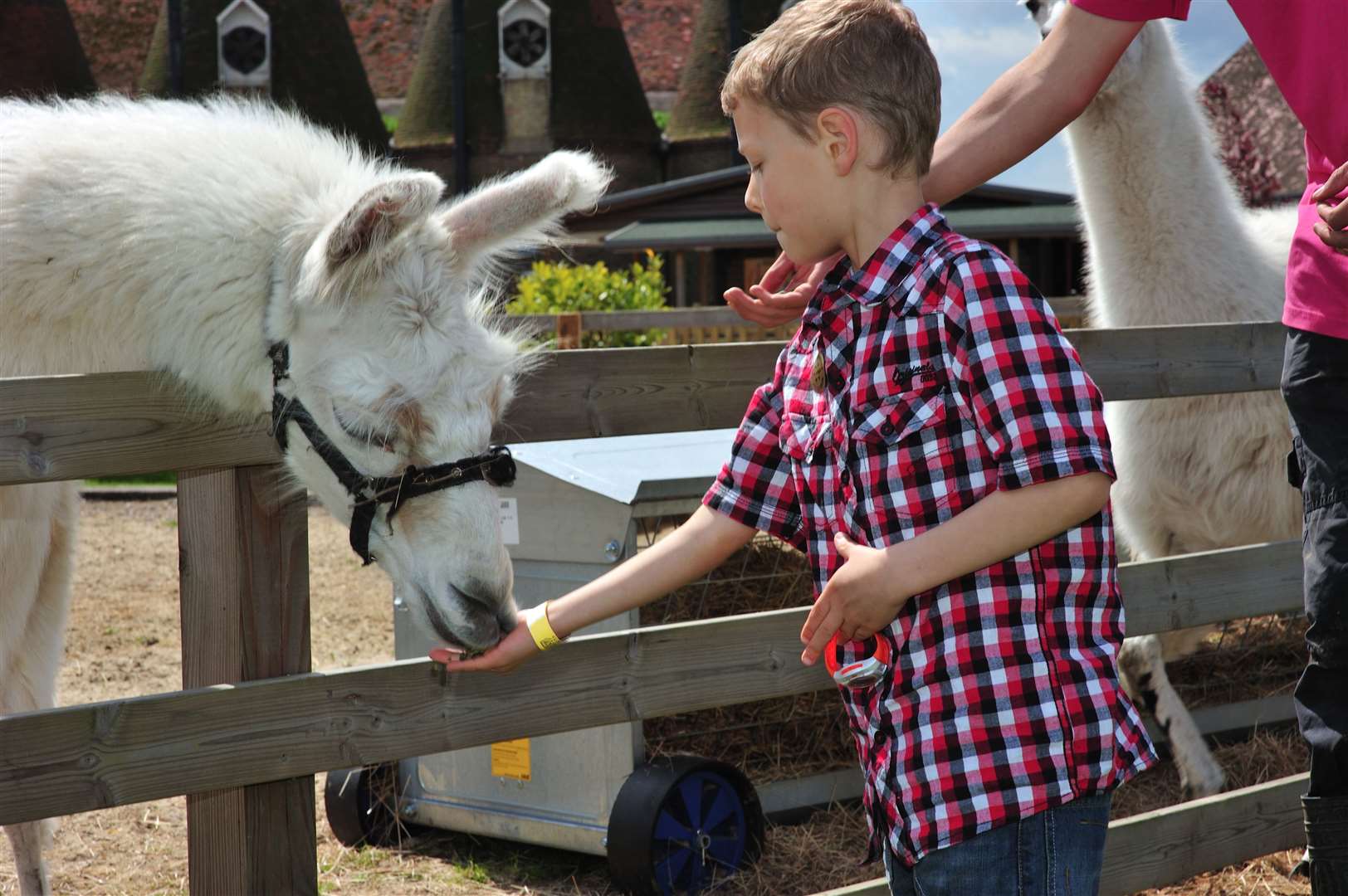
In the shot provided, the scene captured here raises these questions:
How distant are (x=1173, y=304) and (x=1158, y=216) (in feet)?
1.07

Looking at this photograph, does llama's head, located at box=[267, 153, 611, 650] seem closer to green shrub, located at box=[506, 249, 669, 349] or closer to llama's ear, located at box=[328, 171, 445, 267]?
llama's ear, located at box=[328, 171, 445, 267]

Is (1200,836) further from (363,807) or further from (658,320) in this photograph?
(658,320)

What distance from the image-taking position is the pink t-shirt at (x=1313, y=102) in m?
1.97

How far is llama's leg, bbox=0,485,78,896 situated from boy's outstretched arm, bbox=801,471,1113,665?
2176mm

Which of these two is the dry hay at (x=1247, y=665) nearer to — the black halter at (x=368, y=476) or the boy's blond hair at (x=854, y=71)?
the black halter at (x=368, y=476)

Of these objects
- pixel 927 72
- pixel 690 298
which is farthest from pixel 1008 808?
pixel 690 298

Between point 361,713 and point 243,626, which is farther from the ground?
point 243,626

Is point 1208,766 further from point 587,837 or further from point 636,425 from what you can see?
point 636,425

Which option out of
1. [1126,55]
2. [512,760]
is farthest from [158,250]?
[1126,55]

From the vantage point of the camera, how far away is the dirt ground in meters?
3.82

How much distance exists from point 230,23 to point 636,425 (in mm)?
31829

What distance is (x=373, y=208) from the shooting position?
2115 mm

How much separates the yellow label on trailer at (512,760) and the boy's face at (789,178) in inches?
104

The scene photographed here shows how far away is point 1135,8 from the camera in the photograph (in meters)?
2.17
